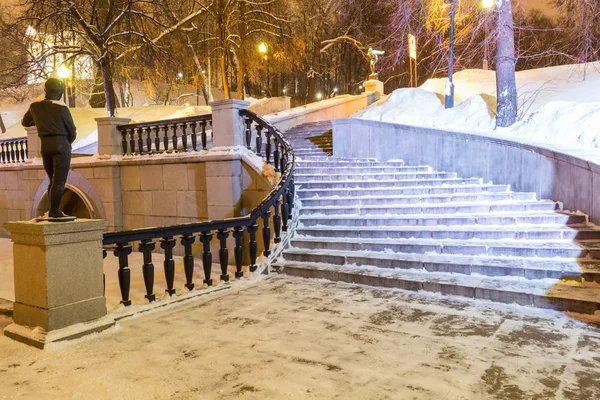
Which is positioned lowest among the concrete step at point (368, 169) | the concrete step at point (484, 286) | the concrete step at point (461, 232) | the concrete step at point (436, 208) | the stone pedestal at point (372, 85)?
the concrete step at point (484, 286)

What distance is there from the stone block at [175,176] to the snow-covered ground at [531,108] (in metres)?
7.89

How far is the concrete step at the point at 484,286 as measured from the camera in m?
5.71

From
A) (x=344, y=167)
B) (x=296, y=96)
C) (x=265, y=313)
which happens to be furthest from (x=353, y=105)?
(x=296, y=96)

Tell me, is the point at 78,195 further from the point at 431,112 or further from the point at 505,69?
the point at 505,69

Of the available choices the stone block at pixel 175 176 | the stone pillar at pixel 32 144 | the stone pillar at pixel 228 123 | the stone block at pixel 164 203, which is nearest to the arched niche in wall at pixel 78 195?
the stone pillar at pixel 32 144

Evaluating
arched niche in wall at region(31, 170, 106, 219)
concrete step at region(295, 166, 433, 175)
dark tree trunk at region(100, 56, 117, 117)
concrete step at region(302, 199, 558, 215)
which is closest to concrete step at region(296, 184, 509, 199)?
concrete step at region(302, 199, 558, 215)

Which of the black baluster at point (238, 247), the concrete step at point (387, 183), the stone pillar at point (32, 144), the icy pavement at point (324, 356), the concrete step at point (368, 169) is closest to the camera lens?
the icy pavement at point (324, 356)

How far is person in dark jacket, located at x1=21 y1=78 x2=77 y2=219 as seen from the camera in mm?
5199

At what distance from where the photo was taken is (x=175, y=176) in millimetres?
11719

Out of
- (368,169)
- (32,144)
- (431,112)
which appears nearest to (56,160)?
(368,169)

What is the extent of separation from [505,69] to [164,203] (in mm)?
10014

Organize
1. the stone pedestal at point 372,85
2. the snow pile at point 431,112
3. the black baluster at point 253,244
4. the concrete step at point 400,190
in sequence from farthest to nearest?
the stone pedestal at point 372,85
the snow pile at point 431,112
the concrete step at point 400,190
the black baluster at point 253,244

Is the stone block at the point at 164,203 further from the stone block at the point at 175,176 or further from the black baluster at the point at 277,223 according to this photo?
the black baluster at the point at 277,223

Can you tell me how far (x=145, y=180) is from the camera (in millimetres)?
12430
